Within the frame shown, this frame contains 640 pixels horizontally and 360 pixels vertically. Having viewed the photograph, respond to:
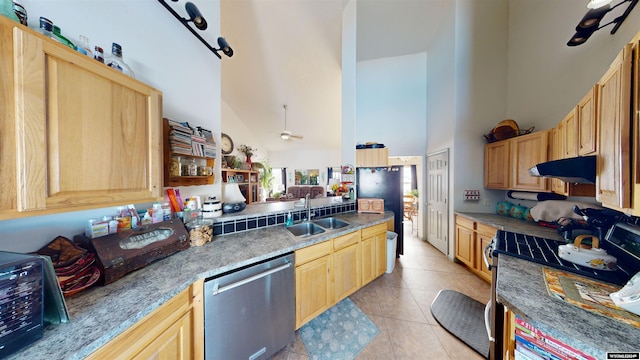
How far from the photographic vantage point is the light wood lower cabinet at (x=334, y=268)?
1492mm

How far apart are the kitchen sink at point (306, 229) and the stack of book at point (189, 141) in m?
1.09

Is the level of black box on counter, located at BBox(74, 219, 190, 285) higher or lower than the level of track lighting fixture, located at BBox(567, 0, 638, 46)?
lower

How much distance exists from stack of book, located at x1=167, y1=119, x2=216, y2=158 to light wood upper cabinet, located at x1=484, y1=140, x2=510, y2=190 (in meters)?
3.65

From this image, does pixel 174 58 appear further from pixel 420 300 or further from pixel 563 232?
pixel 563 232

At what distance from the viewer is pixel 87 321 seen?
2.15 ft

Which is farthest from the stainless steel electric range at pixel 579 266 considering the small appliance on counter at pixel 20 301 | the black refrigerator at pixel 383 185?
the small appliance on counter at pixel 20 301

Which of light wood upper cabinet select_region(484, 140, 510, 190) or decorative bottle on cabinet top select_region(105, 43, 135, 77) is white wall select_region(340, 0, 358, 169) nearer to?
light wood upper cabinet select_region(484, 140, 510, 190)

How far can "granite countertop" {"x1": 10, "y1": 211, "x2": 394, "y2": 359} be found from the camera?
0.57 meters

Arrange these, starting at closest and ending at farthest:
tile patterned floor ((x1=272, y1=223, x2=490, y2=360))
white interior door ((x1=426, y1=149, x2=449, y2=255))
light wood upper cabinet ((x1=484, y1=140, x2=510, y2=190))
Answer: tile patterned floor ((x1=272, y1=223, x2=490, y2=360)) → light wood upper cabinet ((x1=484, y1=140, x2=510, y2=190)) → white interior door ((x1=426, y1=149, x2=449, y2=255))

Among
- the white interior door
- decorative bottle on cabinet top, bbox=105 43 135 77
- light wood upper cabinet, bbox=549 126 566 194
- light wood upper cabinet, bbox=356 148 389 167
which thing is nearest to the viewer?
decorative bottle on cabinet top, bbox=105 43 135 77

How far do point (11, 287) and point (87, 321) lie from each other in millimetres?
248

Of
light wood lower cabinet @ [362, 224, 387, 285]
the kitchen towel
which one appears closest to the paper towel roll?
the kitchen towel

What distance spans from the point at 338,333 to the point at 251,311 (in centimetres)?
90

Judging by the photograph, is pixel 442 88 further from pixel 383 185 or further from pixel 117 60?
pixel 117 60
